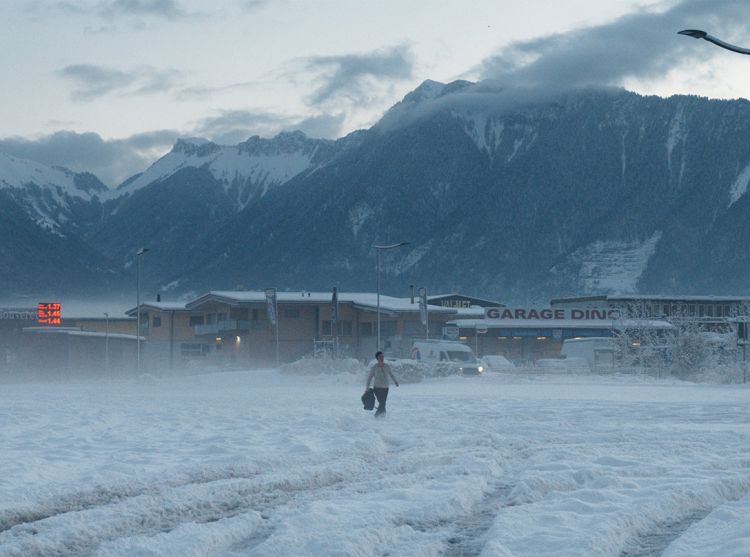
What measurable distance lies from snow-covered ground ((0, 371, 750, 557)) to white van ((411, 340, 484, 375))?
29.9 meters

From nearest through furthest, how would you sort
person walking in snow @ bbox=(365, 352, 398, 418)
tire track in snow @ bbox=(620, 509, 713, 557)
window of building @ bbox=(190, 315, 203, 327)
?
tire track in snow @ bbox=(620, 509, 713, 557)
person walking in snow @ bbox=(365, 352, 398, 418)
window of building @ bbox=(190, 315, 203, 327)

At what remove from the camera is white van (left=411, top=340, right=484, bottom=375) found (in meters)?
57.6

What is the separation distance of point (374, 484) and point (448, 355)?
45423 mm

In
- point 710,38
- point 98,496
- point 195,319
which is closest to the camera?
point 98,496

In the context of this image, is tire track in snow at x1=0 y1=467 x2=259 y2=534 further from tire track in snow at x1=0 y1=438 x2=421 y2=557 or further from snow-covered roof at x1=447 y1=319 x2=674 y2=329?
snow-covered roof at x1=447 y1=319 x2=674 y2=329

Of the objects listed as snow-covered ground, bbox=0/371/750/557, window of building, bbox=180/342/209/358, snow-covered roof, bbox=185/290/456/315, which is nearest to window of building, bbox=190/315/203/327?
window of building, bbox=180/342/209/358

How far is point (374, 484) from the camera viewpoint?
575 inches

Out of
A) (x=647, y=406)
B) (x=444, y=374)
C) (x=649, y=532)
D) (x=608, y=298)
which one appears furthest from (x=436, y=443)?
(x=608, y=298)

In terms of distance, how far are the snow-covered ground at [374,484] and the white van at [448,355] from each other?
29.9 meters

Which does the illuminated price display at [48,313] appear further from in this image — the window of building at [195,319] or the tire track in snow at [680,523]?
the tire track in snow at [680,523]

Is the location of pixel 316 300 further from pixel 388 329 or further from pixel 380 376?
pixel 380 376

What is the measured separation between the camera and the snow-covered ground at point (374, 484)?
10812mm

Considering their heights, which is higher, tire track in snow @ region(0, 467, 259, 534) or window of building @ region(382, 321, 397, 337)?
window of building @ region(382, 321, 397, 337)

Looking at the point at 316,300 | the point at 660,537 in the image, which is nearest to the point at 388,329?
the point at 316,300
